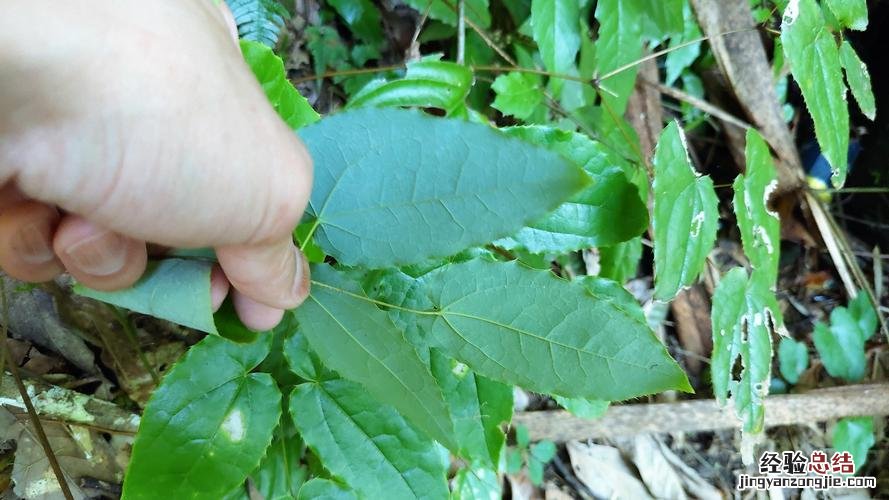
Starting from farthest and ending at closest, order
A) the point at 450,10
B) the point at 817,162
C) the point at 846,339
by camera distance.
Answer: the point at 817,162 < the point at 846,339 < the point at 450,10

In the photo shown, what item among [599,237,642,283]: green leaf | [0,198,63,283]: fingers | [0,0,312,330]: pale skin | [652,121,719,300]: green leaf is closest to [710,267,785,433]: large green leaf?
Result: [652,121,719,300]: green leaf

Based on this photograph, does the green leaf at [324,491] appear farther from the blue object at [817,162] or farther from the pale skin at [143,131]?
the blue object at [817,162]

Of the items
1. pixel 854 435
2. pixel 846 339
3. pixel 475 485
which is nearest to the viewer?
pixel 475 485

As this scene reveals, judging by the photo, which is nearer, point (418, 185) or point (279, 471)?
point (418, 185)

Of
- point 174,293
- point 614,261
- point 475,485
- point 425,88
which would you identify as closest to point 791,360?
point 614,261

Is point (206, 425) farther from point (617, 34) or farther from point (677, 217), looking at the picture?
point (617, 34)

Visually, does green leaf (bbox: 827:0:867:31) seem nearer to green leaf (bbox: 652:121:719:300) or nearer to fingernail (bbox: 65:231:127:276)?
green leaf (bbox: 652:121:719:300)

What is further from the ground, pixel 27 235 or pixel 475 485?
pixel 27 235

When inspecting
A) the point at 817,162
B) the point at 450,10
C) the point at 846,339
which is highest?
the point at 450,10
